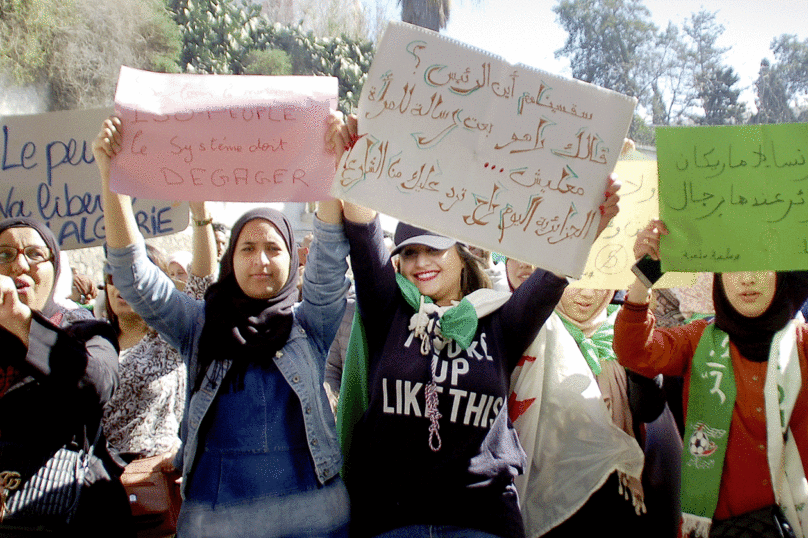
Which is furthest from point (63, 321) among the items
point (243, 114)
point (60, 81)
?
point (60, 81)

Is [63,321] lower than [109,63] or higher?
lower

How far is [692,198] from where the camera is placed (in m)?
2.25

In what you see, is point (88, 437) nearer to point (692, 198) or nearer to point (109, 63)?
point (692, 198)

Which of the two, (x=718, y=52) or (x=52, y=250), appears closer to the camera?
(x=52, y=250)

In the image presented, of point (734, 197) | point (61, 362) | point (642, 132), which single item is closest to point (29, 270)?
point (61, 362)

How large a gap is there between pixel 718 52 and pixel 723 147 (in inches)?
1825

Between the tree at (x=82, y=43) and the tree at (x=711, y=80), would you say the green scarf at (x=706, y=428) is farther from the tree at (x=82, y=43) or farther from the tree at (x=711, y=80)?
the tree at (x=711, y=80)

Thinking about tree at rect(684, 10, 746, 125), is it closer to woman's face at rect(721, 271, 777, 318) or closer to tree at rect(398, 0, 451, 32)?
tree at rect(398, 0, 451, 32)

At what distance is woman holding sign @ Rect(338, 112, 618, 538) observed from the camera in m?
2.03

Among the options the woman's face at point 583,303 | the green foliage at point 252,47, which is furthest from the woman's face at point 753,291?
the green foliage at point 252,47

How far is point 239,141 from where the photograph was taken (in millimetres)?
2254

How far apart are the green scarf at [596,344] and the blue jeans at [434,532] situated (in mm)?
1038

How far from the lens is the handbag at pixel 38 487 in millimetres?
1996

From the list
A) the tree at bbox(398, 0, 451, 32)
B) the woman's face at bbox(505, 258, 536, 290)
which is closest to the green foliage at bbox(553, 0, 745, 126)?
the tree at bbox(398, 0, 451, 32)
